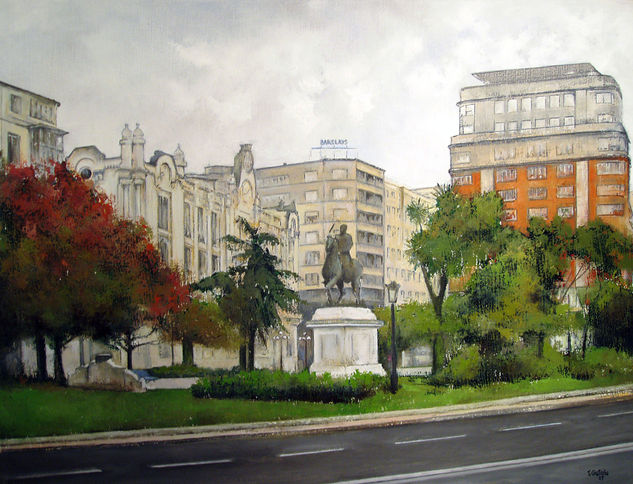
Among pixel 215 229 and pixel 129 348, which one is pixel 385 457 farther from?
pixel 215 229

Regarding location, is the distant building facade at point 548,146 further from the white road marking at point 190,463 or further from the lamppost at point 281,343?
the white road marking at point 190,463

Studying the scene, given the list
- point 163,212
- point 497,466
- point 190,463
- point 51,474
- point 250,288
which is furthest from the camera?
point 250,288

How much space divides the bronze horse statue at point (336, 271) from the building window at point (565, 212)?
9.42 ft

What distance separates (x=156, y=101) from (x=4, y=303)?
272 cm

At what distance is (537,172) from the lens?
1076 centimetres

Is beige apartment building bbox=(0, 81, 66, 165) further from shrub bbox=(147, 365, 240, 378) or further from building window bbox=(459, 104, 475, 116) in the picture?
building window bbox=(459, 104, 475, 116)

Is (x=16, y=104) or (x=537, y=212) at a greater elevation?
(x=16, y=104)

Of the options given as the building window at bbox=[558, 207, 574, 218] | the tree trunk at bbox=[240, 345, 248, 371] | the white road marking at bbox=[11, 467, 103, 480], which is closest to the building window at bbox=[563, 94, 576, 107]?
the building window at bbox=[558, 207, 574, 218]

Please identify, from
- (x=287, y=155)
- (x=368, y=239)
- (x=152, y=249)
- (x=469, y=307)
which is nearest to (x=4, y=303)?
(x=152, y=249)

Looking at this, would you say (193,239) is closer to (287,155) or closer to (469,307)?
(287,155)

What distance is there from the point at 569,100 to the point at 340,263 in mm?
3834

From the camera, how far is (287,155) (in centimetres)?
947

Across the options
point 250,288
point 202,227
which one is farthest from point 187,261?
point 250,288

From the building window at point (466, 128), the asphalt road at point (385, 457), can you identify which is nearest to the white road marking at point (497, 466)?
the asphalt road at point (385, 457)
